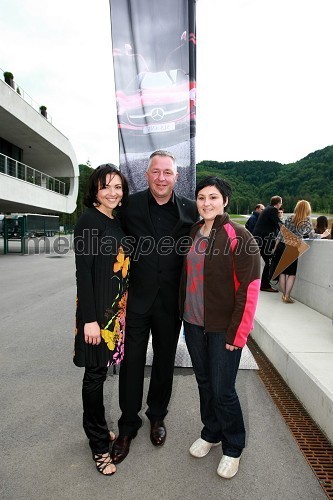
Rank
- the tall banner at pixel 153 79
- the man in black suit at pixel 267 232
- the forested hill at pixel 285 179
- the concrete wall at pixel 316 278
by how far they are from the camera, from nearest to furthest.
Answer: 1. the tall banner at pixel 153 79
2. the concrete wall at pixel 316 278
3. the man in black suit at pixel 267 232
4. the forested hill at pixel 285 179

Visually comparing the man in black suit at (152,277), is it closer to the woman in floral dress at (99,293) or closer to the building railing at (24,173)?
the woman in floral dress at (99,293)

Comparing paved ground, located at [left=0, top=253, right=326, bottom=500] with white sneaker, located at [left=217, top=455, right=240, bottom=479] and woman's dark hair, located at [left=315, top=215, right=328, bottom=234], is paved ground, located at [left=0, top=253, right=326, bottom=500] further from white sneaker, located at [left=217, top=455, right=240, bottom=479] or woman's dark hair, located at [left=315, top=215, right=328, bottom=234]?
woman's dark hair, located at [left=315, top=215, right=328, bottom=234]

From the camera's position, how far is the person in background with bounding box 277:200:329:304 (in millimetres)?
6411

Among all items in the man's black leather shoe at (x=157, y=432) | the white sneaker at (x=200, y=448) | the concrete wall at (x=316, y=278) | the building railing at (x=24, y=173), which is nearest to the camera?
the white sneaker at (x=200, y=448)

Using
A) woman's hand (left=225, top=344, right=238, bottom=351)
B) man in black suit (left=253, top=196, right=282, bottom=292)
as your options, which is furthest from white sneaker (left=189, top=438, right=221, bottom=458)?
Result: man in black suit (left=253, top=196, right=282, bottom=292)

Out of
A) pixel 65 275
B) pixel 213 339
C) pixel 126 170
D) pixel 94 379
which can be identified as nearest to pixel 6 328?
pixel 126 170

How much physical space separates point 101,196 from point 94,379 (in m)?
1.27

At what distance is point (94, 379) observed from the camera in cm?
237

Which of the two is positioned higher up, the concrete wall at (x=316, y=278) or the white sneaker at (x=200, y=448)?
→ the concrete wall at (x=316, y=278)

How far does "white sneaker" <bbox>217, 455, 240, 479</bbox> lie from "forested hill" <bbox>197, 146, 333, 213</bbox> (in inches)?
1387

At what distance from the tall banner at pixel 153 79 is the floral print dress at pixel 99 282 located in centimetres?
170

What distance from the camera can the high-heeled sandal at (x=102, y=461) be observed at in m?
2.29

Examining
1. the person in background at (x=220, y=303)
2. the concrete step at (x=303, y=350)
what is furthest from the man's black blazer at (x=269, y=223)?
the person in background at (x=220, y=303)

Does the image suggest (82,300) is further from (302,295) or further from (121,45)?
(302,295)
